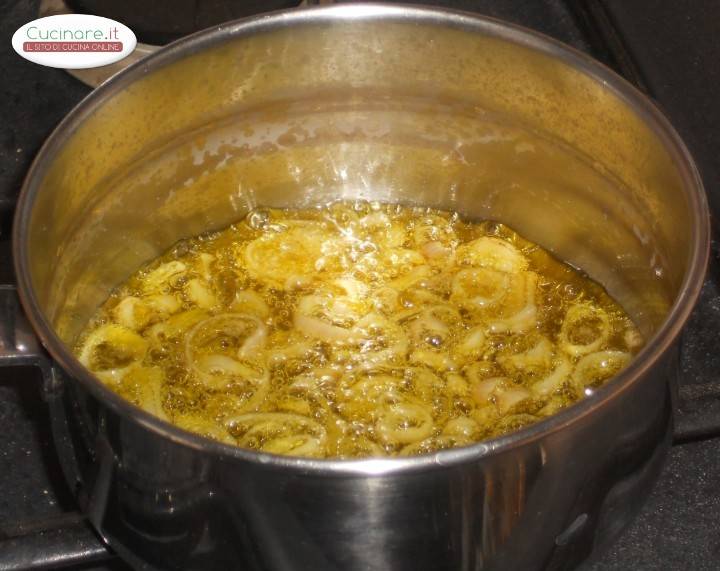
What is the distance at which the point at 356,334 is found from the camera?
111 centimetres

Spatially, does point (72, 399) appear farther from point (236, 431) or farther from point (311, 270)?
point (311, 270)

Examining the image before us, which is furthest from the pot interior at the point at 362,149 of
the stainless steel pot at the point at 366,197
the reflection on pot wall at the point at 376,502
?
the reflection on pot wall at the point at 376,502

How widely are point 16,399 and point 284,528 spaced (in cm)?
53

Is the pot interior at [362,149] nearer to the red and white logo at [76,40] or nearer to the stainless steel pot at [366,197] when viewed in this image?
the stainless steel pot at [366,197]

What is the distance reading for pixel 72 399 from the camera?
0.78 meters

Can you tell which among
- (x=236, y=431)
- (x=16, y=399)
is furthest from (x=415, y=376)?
(x=16, y=399)

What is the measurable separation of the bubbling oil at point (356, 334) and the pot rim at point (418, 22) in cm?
25

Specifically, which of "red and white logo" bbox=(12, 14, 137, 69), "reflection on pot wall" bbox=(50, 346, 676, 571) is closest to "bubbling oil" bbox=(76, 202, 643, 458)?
"reflection on pot wall" bbox=(50, 346, 676, 571)

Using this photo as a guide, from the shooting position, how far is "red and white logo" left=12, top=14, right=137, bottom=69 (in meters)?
1.35

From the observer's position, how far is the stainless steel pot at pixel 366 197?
706 mm

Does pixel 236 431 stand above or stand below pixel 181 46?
below

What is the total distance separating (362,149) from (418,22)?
0.20 meters

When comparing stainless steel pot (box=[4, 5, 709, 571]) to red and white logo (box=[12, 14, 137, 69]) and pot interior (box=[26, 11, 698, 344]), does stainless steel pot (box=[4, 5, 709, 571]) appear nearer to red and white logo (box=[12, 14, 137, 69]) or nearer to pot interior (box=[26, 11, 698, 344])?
pot interior (box=[26, 11, 698, 344])

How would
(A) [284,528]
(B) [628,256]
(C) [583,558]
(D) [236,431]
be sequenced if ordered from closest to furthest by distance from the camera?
(A) [284,528], (C) [583,558], (D) [236,431], (B) [628,256]
